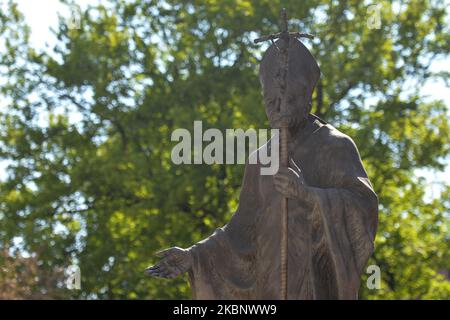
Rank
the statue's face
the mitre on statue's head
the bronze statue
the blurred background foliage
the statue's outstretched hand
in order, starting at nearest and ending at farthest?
the bronze statue < the statue's outstretched hand < the statue's face < the mitre on statue's head < the blurred background foliage

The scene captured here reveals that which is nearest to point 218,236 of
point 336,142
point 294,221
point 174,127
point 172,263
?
point 172,263

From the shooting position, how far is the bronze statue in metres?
7.91

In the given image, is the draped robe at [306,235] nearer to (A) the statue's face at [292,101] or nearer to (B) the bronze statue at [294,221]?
(B) the bronze statue at [294,221]

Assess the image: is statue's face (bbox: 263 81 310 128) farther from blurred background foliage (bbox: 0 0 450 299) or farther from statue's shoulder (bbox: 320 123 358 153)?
blurred background foliage (bbox: 0 0 450 299)

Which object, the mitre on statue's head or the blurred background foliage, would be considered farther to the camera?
the blurred background foliage

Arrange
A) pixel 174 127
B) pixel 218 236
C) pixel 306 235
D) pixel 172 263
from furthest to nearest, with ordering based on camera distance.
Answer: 1. pixel 174 127
2. pixel 218 236
3. pixel 172 263
4. pixel 306 235

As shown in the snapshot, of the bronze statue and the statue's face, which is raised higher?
the statue's face

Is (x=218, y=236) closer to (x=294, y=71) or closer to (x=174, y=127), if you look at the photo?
(x=294, y=71)

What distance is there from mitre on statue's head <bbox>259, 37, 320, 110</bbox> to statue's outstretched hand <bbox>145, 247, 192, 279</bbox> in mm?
1364

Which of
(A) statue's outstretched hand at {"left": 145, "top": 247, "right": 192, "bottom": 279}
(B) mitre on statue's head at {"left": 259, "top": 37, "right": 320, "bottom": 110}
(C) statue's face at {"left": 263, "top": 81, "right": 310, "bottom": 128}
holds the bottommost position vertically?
(A) statue's outstretched hand at {"left": 145, "top": 247, "right": 192, "bottom": 279}

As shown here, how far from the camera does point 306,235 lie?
8133 millimetres

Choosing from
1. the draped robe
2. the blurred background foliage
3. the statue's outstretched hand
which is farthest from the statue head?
the blurred background foliage

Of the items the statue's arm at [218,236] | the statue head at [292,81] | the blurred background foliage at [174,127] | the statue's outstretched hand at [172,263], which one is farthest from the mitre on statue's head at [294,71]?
the blurred background foliage at [174,127]

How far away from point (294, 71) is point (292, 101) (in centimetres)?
25
